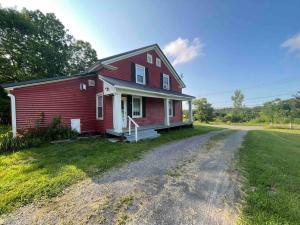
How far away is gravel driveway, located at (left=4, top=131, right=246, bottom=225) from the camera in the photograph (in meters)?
2.50

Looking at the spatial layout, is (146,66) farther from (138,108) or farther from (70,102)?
(70,102)

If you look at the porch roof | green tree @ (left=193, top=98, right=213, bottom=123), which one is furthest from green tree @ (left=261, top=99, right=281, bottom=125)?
the porch roof

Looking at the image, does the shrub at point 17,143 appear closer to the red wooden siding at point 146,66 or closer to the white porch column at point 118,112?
the white porch column at point 118,112

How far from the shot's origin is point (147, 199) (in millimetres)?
3039

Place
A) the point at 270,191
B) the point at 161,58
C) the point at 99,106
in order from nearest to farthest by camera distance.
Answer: the point at 270,191 → the point at 99,106 → the point at 161,58

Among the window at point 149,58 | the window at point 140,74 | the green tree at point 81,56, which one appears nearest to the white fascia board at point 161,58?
the window at point 149,58

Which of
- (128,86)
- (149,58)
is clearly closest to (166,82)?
(149,58)

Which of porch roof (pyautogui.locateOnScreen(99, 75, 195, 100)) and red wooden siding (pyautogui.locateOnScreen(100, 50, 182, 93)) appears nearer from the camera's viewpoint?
porch roof (pyautogui.locateOnScreen(99, 75, 195, 100))

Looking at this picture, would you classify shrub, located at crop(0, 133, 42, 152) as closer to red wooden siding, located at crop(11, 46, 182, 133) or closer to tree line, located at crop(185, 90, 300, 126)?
red wooden siding, located at crop(11, 46, 182, 133)

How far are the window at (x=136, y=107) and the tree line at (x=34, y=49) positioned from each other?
12.1m

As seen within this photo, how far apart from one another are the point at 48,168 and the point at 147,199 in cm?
334

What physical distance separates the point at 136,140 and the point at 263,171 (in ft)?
18.2

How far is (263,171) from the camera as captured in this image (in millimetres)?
4477

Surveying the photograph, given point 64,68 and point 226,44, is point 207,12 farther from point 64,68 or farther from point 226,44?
point 64,68
